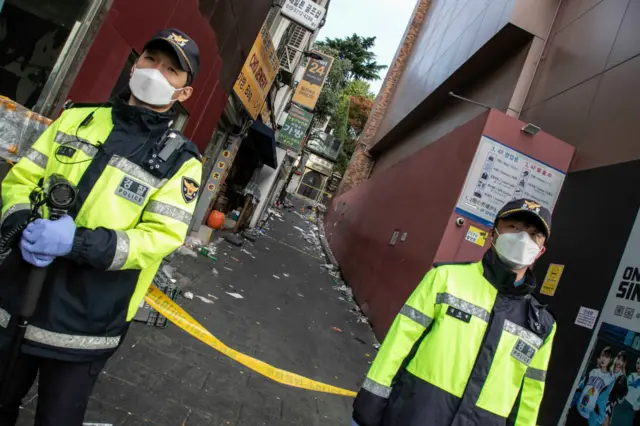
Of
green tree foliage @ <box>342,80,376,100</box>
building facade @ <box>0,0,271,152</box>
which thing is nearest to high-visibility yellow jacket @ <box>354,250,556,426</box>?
building facade @ <box>0,0,271,152</box>

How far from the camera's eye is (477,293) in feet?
6.80

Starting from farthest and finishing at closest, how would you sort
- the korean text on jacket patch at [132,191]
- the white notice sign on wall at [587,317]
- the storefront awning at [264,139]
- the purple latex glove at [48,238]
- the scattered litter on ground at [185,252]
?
1. the storefront awning at [264,139]
2. the scattered litter on ground at [185,252]
3. the white notice sign on wall at [587,317]
4. the korean text on jacket patch at [132,191]
5. the purple latex glove at [48,238]

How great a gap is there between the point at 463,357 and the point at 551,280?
12.7 feet

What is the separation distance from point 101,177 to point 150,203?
0.20 m

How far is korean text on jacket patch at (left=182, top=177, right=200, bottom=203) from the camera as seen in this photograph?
1.69 m

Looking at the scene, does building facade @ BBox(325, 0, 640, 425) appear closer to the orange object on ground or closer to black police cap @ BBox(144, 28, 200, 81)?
black police cap @ BBox(144, 28, 200, 81)

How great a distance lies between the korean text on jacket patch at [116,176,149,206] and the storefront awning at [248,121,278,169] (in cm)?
1001

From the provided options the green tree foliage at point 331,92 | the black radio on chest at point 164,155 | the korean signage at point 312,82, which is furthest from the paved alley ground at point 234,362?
the green tree foliage at point 331,92

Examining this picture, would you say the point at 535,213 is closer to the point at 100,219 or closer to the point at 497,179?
the point at 100,219

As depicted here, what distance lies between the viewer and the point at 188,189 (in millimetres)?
1714

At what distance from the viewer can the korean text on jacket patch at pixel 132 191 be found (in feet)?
5.18

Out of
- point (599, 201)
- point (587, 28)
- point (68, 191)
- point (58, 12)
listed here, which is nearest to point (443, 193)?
point (599, 201)

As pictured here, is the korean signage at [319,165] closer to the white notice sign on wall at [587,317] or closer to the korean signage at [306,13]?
the korean signage at [306,13]

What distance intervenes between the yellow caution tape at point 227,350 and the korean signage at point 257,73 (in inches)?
207
